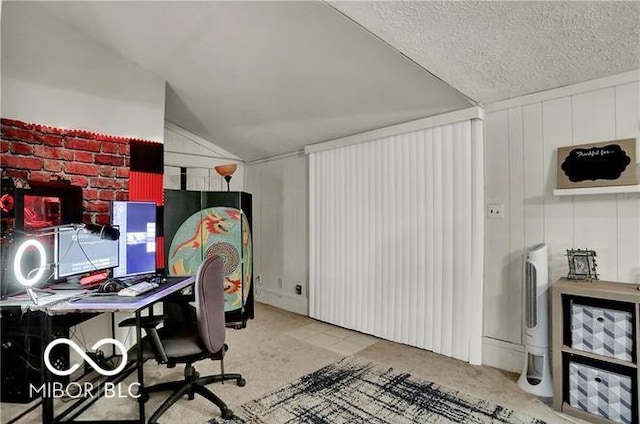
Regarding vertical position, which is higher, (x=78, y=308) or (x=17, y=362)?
(x=78, y=308)

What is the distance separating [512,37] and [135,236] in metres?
2.91

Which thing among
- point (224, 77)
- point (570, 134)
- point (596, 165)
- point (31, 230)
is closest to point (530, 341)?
point (596, 165)

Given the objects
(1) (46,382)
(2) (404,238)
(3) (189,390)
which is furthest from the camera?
(2) (404,238)

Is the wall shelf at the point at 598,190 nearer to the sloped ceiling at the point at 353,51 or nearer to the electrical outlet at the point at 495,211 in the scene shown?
the electrical outlet at the point at 495,211

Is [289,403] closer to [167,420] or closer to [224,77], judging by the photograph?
[167,420]

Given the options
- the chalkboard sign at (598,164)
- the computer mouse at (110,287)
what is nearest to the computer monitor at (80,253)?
the computer mouse at (110,287)

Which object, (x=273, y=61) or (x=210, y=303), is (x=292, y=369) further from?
(x=273, y=61)

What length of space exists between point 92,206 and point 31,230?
1.95 feet

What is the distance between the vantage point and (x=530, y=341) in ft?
7.73

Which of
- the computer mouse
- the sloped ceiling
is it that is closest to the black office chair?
the computer mouse

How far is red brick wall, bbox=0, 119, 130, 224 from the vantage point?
7.98ft

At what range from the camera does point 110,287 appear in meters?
2.18

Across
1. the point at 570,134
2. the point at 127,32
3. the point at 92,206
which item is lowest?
the point at 92,206

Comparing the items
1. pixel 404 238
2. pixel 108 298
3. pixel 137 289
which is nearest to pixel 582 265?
pixel 404 238
